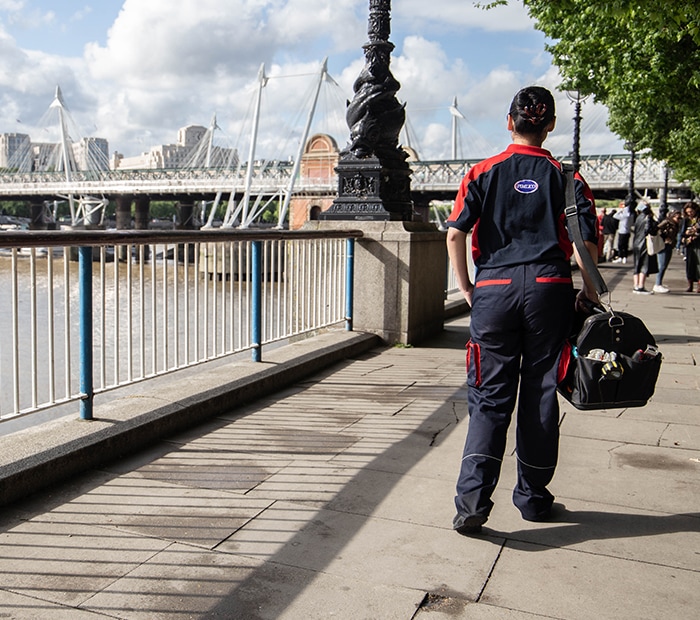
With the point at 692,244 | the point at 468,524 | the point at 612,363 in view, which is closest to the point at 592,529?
the point at 468,524

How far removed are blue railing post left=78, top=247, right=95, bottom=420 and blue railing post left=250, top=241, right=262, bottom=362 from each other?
2204 millimetres

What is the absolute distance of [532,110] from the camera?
143 inches

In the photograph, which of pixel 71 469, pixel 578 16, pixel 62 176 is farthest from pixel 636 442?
pixel 62 176

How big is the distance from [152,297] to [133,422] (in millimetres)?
1343

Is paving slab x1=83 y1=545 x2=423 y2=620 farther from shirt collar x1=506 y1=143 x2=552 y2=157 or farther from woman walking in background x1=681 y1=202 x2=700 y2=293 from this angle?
woman walking in background x1=681 y1=202 x2=700 y2=293

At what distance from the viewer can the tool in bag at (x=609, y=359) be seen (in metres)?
3.50

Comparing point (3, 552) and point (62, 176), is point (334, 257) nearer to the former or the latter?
point (3, 552)

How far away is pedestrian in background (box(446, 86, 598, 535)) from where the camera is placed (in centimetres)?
358

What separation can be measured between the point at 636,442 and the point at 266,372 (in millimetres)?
2739

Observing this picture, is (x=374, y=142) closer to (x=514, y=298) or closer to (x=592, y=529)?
(x=514, y=298)

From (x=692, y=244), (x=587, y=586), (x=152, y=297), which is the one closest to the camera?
(x=587, y=586)

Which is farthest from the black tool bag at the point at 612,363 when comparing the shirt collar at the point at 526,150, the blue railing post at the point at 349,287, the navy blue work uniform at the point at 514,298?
the blue railing post at the point at 349,287

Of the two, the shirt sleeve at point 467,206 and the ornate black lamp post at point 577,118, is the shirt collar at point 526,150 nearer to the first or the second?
the shirt sleeve at point 467,206

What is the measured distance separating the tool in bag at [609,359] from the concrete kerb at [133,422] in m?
2.49
